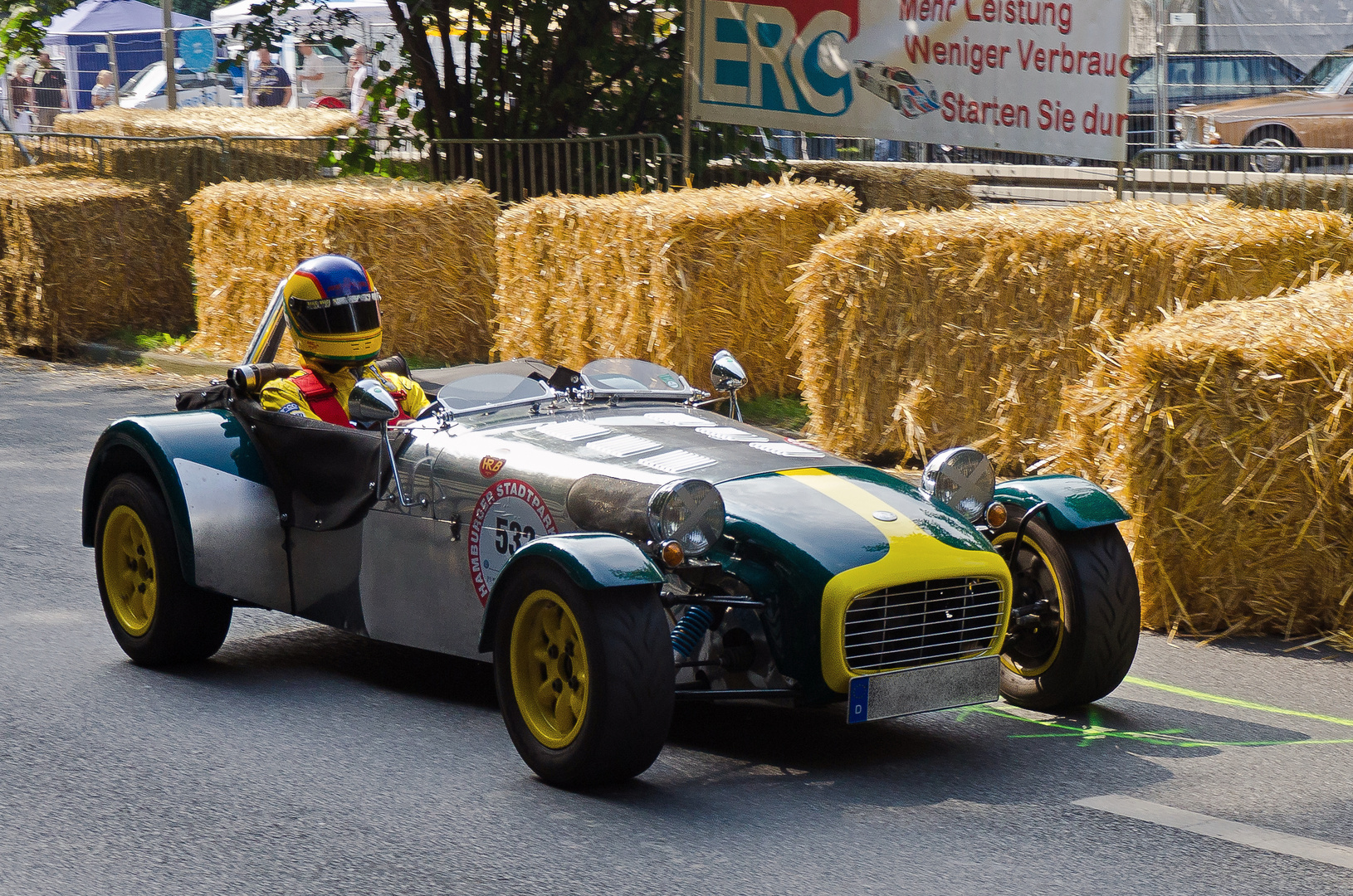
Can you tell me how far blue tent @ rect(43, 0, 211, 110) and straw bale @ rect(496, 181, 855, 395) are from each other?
826 inches

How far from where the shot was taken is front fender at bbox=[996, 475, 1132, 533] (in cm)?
513

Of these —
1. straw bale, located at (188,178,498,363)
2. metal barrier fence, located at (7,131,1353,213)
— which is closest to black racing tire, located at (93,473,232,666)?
metal barrier fence, located at (7,131,1353,213)

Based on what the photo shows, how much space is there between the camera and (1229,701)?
549cm

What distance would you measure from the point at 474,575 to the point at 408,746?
57 cm

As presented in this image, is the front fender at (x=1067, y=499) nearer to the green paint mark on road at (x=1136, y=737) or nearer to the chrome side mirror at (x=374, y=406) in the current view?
the green paint mark on road at (x=1136, y=737)

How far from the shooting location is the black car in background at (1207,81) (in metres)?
16.0

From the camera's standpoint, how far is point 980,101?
11.8 meters

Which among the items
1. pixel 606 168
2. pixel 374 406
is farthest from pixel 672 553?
pixel 606 168

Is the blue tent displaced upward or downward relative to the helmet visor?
upward

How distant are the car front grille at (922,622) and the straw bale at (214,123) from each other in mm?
17316

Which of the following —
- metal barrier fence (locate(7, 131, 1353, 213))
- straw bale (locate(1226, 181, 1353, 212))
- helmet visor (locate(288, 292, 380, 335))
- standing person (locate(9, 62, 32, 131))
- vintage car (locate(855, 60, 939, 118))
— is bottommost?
helmet visor (locate(288, 292, 380, 335))

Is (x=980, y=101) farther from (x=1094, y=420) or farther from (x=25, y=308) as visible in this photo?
(x=25, y=308)

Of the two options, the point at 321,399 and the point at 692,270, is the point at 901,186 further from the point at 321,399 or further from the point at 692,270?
the point at 321,399

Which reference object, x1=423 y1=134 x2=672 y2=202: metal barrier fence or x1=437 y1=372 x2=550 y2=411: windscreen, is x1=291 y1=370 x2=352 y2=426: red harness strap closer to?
x1=437 y1=372 x2=550 y2=411: windscreen
